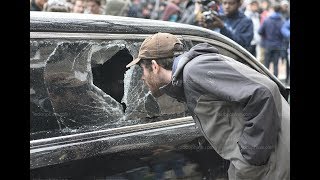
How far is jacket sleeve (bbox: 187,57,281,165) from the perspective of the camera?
2.08m

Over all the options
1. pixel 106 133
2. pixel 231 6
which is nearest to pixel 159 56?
pixel 106 133

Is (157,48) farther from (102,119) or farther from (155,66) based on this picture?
(102,119)

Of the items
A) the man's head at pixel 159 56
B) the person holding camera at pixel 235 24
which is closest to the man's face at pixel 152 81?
the man's head at pixel 159 56

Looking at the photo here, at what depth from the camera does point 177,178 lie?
2.49 metres

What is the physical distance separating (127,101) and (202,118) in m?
0.44

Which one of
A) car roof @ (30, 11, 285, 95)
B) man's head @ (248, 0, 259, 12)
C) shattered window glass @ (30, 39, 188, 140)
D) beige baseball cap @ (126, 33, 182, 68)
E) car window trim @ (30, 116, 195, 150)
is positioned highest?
man's head @ (248, 0, 259, 12)

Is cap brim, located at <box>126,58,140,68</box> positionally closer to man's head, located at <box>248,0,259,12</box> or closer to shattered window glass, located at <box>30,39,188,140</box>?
shattered window glass, located at <box>30,39,188,140</box>

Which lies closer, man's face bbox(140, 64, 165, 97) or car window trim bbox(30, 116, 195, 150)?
car window trim bbox(30, 116, 195, 150)

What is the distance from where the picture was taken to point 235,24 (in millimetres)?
5148

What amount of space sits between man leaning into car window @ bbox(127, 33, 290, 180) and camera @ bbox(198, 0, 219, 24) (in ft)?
9.44

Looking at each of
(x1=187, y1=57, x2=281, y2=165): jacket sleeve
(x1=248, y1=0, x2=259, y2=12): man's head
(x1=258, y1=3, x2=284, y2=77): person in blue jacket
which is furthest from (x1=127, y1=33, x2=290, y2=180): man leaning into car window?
(x1=248, y1=0, x2=259, y2=12): man's head

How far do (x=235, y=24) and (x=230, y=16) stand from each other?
3.8 inches
